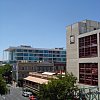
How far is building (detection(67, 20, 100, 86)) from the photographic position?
46.2m

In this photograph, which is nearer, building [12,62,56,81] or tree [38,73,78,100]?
tree [38,73,78,100]

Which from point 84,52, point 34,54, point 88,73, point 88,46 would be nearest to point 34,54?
point 34,54

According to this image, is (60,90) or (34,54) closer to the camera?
(60,90)

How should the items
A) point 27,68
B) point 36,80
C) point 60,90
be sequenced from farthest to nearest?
1. point 27,68
2. point 36,80
3. point 60,90

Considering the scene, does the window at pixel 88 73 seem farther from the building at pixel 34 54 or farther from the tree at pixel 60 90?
the building at pixel 34 54

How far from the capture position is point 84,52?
A: 50.1 metres

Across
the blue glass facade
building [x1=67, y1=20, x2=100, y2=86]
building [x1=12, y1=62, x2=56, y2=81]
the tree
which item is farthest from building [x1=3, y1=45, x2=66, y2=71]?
the tree

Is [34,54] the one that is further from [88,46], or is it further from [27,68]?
[88,46]

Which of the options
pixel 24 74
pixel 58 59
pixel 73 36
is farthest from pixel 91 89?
pixel 58 59

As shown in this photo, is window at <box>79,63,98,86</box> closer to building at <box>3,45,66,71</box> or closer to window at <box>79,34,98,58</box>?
window at <box>79,34,98,58</box>

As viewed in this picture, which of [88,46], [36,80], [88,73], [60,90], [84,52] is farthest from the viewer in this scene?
[36,80]

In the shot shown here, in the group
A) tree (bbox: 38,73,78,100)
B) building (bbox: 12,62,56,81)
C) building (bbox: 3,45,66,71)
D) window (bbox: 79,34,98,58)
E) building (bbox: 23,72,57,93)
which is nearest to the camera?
tree (bbox: 38,73,78,100)

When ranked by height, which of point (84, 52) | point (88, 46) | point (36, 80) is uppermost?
point (88, 46)

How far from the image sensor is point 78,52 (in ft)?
171
